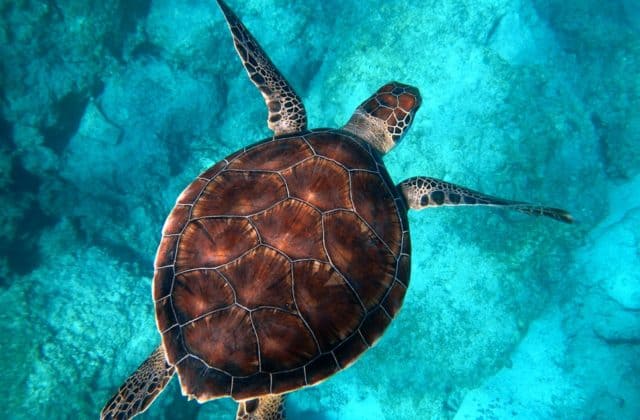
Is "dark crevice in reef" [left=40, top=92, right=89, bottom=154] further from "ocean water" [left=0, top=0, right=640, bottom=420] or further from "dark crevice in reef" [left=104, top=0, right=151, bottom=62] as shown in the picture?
"dark crevice in reef" [left=104, top=0, right=151, bottom=62]

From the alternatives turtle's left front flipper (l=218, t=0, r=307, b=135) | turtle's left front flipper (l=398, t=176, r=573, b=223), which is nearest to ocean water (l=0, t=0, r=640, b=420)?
turtle's left front flipper (l=398, t=176, r=573, b=223)

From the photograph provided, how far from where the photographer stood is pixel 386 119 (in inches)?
155

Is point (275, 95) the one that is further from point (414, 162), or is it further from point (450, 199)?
point (414, 162)

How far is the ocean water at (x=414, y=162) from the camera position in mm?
6398

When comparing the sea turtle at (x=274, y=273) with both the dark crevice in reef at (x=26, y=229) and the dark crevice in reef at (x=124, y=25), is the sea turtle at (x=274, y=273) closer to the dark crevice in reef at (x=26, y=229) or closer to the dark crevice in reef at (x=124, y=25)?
the dark crevice in reef at (x=26, y=229)

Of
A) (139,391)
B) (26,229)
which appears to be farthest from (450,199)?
(26,229)

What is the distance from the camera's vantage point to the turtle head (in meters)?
3.94

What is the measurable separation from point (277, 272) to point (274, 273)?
20 millimetres

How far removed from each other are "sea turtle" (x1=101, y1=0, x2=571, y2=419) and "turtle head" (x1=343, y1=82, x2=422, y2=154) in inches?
30.6

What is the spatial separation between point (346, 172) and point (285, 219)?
69 centimetres

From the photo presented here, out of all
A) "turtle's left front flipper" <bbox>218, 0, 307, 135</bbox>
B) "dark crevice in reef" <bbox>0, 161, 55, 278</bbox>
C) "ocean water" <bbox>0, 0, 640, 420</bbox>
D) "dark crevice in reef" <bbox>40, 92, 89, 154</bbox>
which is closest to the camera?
"turtle's left front flipper" <bbox>218, 0, 307, 135</bbox>

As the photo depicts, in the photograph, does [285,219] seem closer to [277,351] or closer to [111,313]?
[277,351]

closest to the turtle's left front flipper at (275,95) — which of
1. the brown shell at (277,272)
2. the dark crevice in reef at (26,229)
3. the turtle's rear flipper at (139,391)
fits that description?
the brown shell at (277,272)

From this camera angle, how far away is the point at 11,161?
6121 millimetres
